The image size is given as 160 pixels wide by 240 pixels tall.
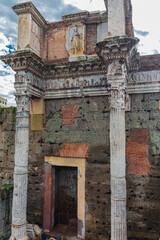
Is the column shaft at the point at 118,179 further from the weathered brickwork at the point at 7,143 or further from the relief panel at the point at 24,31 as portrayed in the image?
the weathered brickwork at the point at 7,143

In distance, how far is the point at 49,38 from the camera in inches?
266

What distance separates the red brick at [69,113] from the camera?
Result: 6352 mm

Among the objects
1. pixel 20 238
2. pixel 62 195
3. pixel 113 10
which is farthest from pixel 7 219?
pixel 113 10

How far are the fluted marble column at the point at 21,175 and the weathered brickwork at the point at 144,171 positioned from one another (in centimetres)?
317

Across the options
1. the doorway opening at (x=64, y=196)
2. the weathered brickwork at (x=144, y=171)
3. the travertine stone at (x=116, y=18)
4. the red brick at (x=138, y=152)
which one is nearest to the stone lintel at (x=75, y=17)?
the travertine stone at (x=116, y=18)

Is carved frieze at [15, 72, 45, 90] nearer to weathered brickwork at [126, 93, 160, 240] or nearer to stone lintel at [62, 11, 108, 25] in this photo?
stone lintel at [62, 11, 108, 25]

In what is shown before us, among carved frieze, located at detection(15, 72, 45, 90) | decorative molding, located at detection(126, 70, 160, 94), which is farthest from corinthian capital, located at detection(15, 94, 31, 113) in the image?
decorative molding, located at detection(126, 70, 160, 94)

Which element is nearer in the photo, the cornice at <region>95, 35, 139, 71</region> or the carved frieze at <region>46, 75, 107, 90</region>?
the cornice at <region>95, 35, 139, 71</region>

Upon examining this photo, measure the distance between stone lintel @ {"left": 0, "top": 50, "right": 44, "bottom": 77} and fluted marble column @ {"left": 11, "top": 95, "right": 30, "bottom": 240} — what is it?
2.87 ft

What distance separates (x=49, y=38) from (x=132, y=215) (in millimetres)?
6623

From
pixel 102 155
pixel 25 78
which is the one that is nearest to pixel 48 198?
pixel 102 155

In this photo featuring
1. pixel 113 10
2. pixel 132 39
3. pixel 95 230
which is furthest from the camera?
pixel 95 230

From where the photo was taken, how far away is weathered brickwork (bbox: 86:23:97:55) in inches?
241

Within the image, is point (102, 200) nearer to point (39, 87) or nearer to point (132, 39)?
point (39, 87)
